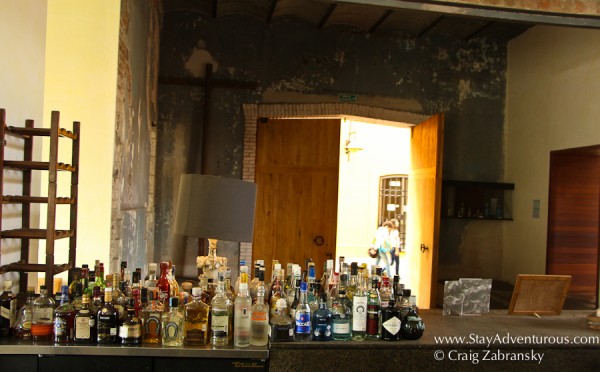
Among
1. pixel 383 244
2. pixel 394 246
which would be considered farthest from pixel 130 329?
pixel 394 246

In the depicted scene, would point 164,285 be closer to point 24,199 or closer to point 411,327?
point 24,199

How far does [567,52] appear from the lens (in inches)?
284

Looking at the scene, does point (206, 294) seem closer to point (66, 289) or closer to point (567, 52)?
point (66, 289)

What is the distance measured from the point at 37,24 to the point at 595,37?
20.1 feet

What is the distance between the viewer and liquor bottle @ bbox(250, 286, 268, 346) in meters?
2.87

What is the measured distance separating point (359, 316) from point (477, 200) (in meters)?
6.14

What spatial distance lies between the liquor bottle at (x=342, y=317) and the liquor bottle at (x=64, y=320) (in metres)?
1.36

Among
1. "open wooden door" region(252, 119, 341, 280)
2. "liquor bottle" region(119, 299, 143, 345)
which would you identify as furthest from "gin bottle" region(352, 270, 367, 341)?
"open wooden door" region(252, 119, 341, 280)

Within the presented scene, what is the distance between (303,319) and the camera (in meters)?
2.95

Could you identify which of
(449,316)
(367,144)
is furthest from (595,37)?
(367,144)

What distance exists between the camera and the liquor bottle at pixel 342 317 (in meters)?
2.97

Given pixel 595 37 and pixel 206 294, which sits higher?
pixel 595 37

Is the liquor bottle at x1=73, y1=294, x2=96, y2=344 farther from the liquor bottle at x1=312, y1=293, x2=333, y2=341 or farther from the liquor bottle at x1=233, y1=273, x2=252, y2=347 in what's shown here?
the liquor bottle at x1=312, y1=293, x2=333, y2=341

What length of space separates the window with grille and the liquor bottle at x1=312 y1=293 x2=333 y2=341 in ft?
39.0
